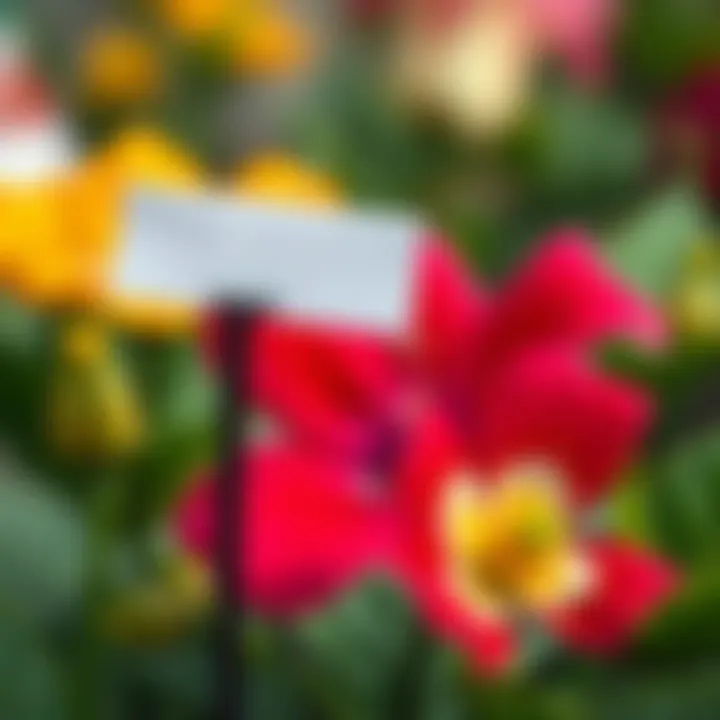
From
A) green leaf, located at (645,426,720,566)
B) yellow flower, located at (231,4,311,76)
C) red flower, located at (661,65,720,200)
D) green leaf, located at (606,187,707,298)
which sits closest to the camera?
green leaf, located at (645,426,720,566)

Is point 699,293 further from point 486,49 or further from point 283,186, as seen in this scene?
point 486,49

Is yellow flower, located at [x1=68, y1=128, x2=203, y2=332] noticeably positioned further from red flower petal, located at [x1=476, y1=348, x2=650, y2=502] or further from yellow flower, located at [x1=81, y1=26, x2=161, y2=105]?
yellow flower, located at [x1=81, y1=26, x2=161, y2=105]

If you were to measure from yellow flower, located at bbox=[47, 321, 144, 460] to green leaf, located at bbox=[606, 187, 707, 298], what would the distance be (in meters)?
0.18

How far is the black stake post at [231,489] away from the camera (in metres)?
0.45

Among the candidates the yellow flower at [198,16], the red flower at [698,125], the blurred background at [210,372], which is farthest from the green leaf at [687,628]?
the yellow flower at [198,16]

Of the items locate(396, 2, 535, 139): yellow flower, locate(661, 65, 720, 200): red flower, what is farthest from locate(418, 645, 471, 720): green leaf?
locate(396, 2, 535, 139): yellow flower

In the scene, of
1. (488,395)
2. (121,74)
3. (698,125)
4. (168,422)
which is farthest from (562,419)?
(121,74)

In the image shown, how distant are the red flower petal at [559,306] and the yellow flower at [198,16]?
19.1 inches

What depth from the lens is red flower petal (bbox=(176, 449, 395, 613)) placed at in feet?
1.49

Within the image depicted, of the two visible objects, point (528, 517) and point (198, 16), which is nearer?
point (528, 517)

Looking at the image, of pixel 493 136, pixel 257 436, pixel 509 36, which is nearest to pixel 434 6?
pixel 509 36

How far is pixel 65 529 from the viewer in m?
0.55

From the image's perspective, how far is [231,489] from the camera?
0.45 m

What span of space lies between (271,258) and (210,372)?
0.17 meters
